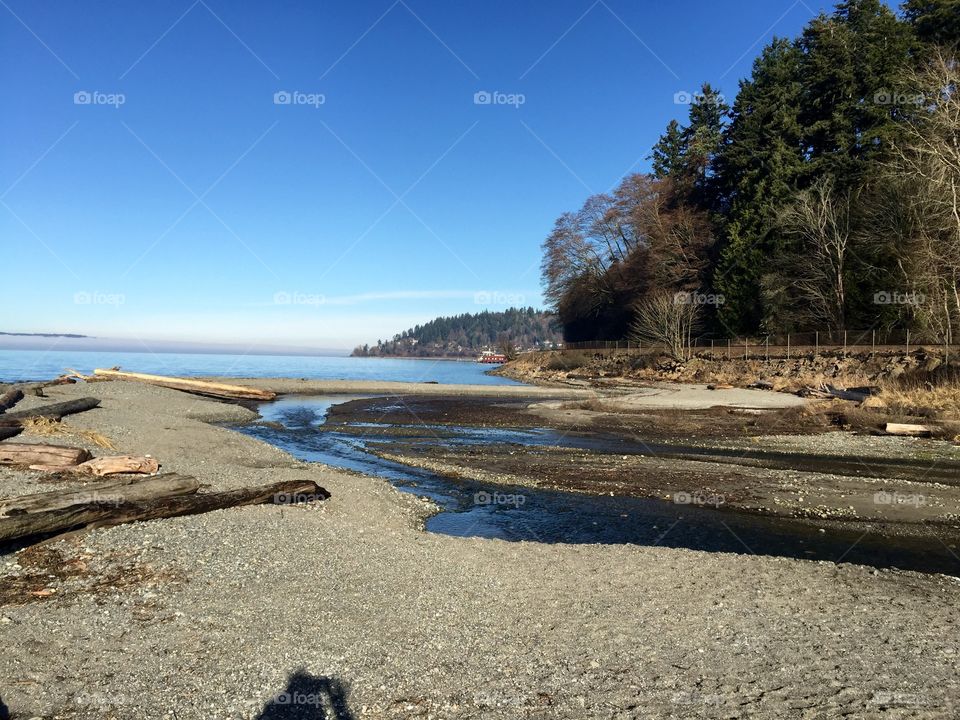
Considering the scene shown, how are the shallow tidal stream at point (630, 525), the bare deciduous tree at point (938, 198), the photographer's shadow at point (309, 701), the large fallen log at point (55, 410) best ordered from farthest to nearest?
1. the bare deciduous tree at point (938, 198)
2. the large fallen log at point (55, 410)
3. the shallow tidal stream at point (630, 525)
4. the photographer's shadow at point (309, 701)

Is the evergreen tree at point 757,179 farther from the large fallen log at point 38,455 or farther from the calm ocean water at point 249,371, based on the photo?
the large fallen log at point 38,455

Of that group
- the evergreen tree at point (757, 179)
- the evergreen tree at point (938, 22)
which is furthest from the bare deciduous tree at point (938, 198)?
the evergreen tree at point (938, 22)

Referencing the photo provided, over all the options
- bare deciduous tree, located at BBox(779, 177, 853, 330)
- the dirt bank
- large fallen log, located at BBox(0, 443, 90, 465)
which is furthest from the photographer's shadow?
bare deciduous tree, located at BBox(779, 177, 853, 330)

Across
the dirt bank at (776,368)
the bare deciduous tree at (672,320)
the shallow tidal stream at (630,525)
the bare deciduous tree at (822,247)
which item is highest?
the bare deciduous tree at (822,247)

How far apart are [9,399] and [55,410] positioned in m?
5.43

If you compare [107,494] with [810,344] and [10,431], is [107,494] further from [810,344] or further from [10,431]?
[810,344]

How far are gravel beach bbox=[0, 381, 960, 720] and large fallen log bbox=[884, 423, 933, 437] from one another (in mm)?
15624

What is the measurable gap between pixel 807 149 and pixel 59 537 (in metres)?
62.3

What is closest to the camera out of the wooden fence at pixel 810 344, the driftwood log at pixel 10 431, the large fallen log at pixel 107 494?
the large fallen log at pixel 107 494

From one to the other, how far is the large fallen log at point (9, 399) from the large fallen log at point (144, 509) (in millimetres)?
18191

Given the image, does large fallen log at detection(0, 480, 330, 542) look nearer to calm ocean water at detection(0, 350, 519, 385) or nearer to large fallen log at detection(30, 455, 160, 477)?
large fallen log at detection(30, 455, 160, 477)

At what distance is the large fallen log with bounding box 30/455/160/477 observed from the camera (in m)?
11.5

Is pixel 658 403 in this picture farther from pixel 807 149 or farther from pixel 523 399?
pixel 807 149

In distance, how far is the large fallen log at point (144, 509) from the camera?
768 cm
